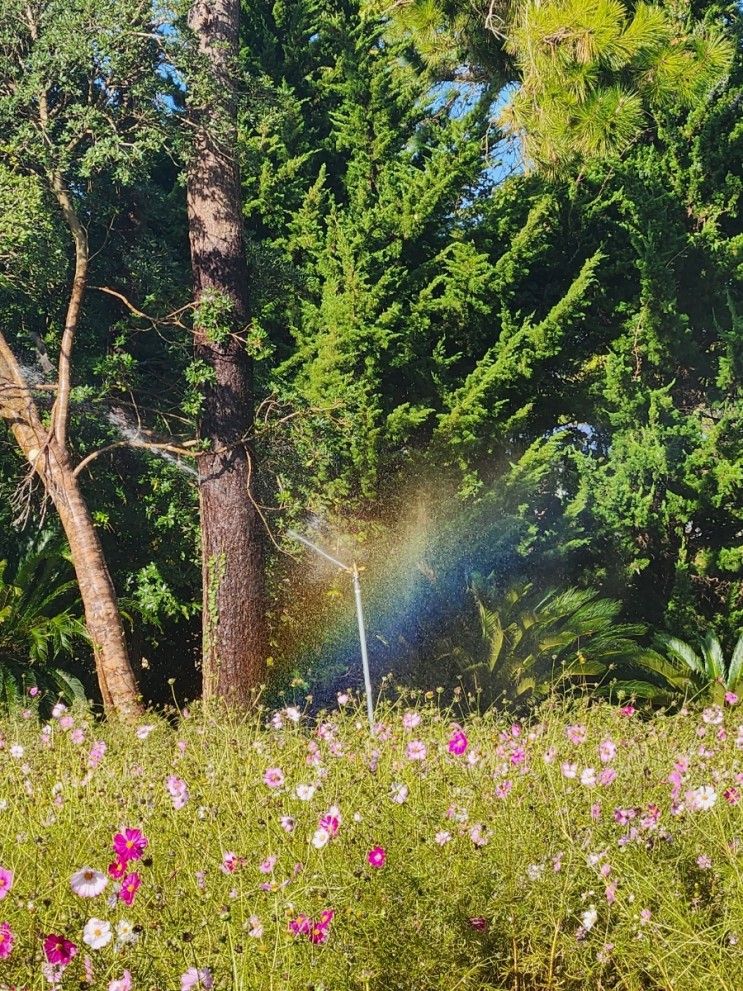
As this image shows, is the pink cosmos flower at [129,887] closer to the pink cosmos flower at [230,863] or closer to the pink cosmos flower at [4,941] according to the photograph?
the pink cosmos flower at [4,941]

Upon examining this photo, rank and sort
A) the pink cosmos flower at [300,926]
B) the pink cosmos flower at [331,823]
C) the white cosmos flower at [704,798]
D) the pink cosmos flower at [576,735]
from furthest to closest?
the pink cosmos flower at [576,735] < the white cosmos flower at [704,798] < the pink cosmos flower at [331,823] < the pink cosmos flower at [300,926]

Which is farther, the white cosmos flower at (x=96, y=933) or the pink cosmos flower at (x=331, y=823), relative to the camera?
the pink cosmos flower at (x=331, y=823)

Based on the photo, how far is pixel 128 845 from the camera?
94.5 inches

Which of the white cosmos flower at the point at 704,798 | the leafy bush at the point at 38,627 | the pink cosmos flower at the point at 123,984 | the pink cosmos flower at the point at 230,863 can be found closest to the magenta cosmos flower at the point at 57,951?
the pink cosmos flower at the point at 123,984

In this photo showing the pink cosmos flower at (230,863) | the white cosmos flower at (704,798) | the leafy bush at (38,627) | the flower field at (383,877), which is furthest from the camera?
the leafy bush at (38,627)

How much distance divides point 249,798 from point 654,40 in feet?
19.2

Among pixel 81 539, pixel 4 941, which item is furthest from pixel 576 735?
pixel 81 539

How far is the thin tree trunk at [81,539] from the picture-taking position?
804 centimetres

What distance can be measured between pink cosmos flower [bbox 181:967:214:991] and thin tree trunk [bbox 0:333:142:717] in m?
5.78

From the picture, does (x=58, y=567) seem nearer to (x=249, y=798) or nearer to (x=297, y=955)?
(x=249, y=798)

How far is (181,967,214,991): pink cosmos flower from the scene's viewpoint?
2.14m

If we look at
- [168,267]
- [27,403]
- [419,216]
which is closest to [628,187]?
[419,216]

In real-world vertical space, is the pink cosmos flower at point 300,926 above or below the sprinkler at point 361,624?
below

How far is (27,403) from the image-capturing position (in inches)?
333
